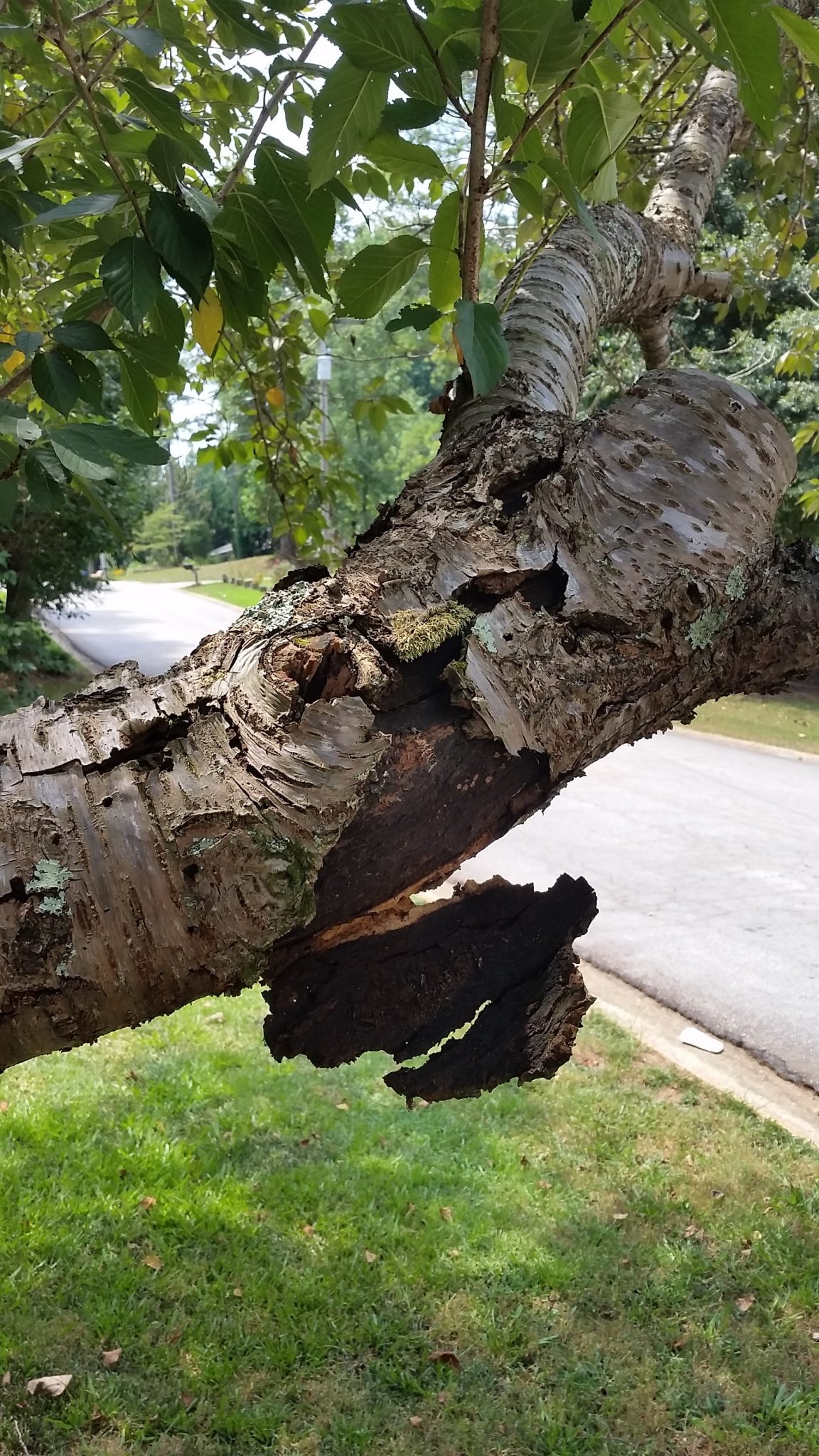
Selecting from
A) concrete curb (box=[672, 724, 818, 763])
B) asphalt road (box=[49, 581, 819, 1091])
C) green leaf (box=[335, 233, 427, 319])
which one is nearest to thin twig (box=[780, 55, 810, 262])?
green leaf (box=[335, 233, 427, 319])

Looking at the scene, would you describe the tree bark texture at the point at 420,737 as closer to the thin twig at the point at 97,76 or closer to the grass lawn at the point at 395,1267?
the thin twig at the point at 97,76

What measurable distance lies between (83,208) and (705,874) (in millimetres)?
6178

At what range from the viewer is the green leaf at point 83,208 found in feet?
3.14

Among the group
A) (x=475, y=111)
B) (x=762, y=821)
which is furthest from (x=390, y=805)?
(x=762, y=821)

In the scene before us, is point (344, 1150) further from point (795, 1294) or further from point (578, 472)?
point (578, 472)

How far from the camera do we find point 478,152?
98 centimetres

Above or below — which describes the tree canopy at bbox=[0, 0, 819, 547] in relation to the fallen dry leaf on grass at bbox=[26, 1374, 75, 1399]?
above

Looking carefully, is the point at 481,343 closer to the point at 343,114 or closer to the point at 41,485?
the point at 343,114

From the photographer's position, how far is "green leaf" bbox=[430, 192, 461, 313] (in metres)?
1.12

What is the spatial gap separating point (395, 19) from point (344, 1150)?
3514mm

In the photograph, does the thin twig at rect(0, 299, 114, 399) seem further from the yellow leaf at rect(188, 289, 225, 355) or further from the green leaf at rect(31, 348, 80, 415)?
the yellow leaf at rect(188, 289, 225, 355)

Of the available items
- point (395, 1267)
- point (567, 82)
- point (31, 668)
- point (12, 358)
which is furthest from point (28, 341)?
point (31, 668)

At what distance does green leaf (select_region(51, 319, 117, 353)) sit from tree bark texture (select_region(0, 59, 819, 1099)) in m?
0.40

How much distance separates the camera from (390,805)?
908 millimetres
